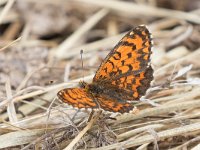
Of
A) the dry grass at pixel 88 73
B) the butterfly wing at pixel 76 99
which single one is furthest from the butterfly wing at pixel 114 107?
the dry grass at pixel 88 73

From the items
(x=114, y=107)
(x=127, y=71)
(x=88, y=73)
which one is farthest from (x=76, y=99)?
(x=88, y=73)

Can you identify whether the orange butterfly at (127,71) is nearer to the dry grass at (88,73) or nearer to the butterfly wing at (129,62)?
the butterfly wing at (129,62)

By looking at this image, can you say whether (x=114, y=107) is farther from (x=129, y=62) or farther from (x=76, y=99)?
(x=129, y=62)

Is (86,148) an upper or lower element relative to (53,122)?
lower

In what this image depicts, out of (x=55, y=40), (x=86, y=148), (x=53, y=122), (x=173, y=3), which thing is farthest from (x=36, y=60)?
(x=173, y=3)

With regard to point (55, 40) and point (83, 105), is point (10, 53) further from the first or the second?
point (83, 105)
